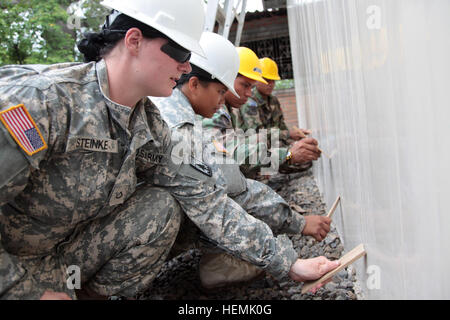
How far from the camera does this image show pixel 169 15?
1662mm

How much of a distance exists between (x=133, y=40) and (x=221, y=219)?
0.92 meters

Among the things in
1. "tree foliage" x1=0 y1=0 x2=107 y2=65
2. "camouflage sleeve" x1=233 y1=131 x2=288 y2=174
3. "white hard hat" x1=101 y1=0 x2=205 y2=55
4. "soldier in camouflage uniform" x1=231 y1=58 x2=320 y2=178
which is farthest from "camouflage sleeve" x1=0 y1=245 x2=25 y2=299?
"tree foliage" x1=0 y1=0 x2=107 y2=65

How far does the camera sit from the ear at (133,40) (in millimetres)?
1572

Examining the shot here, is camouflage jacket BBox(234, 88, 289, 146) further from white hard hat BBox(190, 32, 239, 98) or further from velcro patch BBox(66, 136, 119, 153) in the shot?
velcro patch BBox(66, 136, 119, 153)

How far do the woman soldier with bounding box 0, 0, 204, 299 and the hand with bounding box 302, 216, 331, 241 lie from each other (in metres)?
0.90

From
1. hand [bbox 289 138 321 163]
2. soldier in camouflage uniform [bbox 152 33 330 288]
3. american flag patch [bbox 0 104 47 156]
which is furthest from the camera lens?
hand [bbox 289 138 321 163]

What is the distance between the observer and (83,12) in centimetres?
930

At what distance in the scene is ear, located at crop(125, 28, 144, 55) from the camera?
5.16 ft

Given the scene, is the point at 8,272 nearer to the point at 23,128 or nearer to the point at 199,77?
the point at 23,128

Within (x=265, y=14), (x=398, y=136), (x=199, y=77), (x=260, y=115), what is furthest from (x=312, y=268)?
(x=265, y=14)

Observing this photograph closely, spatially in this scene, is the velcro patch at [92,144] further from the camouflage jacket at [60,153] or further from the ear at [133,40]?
the ear at [133,40]

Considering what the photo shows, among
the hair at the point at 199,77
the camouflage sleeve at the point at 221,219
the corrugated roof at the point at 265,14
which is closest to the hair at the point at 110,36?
the camouflage sleeve at the point at 221,219

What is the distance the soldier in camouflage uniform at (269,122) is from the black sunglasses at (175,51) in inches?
74.1

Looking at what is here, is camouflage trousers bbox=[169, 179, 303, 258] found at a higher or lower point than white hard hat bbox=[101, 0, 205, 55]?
lower
